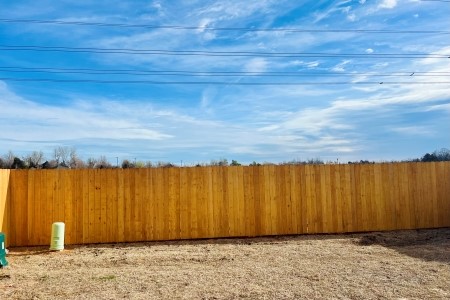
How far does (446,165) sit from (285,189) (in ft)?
14.2

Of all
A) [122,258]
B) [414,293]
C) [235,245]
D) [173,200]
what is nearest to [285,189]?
[235,245]

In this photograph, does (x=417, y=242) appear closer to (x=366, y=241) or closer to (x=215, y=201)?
(x=366, y=241)

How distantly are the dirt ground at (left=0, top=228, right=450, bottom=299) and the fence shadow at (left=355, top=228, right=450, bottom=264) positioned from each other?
18 mm

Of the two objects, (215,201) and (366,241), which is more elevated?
(215,201)

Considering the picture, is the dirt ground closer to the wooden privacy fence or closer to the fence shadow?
the fence shadow

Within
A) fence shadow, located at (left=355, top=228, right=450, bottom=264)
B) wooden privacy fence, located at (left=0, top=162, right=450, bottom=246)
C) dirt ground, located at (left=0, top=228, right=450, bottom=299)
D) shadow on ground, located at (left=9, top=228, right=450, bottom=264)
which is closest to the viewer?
dirt ground, located at (left=0, top=228, right=450, bottom=299)

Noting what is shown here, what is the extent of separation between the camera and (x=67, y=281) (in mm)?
6488

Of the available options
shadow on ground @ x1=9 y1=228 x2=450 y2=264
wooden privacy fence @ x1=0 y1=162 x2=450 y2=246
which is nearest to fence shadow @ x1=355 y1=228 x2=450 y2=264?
shadow on ground @ x1=9 y1=228 x2=450 y2=264

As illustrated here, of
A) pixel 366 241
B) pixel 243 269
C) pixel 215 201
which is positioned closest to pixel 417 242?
pixel 366 241

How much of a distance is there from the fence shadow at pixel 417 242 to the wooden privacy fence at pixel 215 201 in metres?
0.41

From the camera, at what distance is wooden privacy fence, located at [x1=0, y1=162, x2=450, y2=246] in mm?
9750

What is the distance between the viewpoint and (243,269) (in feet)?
22.8

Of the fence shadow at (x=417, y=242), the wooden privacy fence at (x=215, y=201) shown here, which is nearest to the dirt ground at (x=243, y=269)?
the fence shadow at (x=417, y=242)

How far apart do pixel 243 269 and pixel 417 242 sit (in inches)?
180
